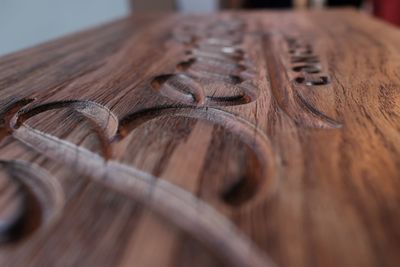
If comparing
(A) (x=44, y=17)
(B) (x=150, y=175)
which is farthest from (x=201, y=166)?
(A) (x=44, y=17)

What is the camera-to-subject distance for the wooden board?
0.67 feet

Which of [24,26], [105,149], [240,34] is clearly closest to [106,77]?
[105,149]

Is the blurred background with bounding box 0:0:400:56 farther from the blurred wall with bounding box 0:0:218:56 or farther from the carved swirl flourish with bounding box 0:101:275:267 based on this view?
the carved swirl flourish with bounding box 0:101:275:267

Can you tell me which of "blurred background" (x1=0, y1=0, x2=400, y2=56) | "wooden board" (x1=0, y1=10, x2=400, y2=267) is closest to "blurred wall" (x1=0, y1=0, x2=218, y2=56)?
"blurred background" (x1=0, y1=0, x2=400, y2=56)

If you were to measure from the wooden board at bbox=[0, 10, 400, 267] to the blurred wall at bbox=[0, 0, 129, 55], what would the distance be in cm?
111

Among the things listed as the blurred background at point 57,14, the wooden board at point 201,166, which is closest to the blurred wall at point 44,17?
the blurred background at point 57,14

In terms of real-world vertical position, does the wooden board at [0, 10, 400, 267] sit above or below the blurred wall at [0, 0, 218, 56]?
above

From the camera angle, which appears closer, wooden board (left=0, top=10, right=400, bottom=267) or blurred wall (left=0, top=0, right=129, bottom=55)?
wooden board (left=0, top=10, right=400, bottom=267)

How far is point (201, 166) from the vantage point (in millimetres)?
271

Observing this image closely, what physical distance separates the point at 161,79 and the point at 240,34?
46 cm

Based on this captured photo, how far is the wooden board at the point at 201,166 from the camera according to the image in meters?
0.21

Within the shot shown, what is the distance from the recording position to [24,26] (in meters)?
1.55

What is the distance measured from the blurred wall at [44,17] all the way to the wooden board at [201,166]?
111 cm

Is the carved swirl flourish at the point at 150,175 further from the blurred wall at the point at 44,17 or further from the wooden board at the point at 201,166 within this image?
the blurred wall at the point at 44,17
